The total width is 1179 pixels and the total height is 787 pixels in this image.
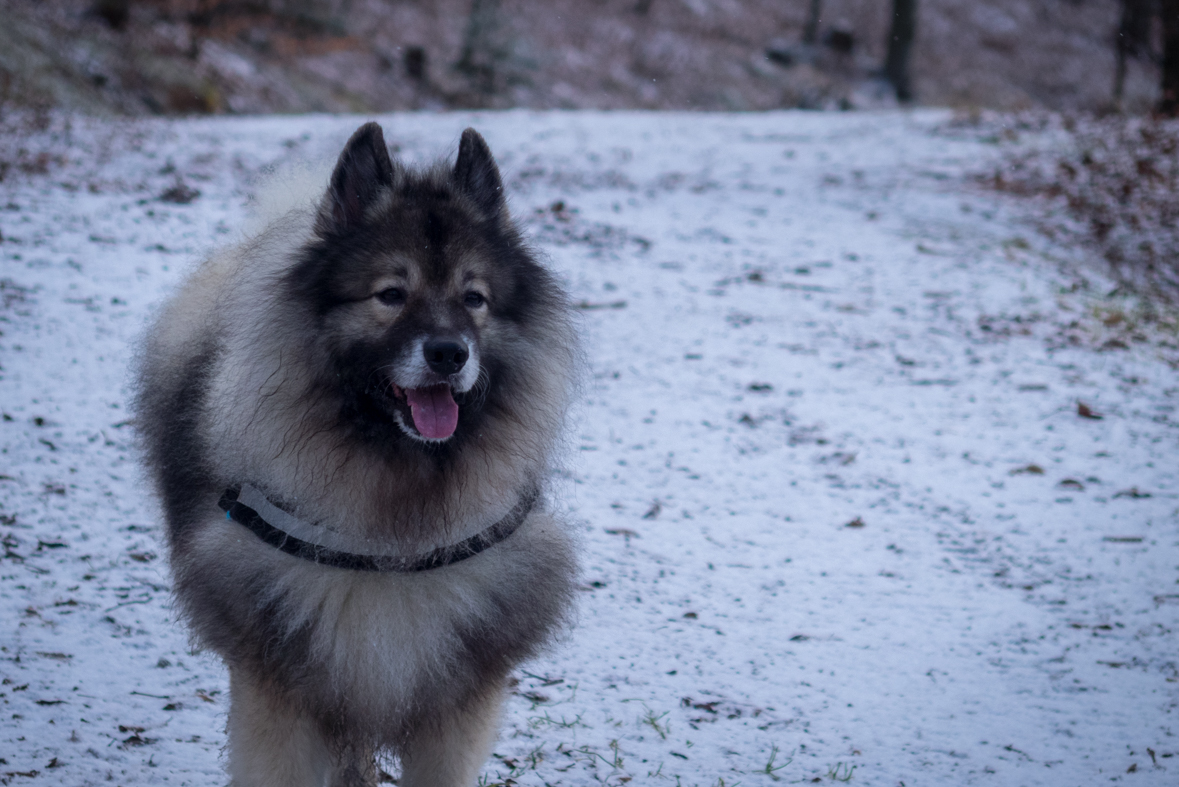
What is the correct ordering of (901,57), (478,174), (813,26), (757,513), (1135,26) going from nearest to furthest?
(478,174), (757,513), (1135,26), (901,57), (813,26)

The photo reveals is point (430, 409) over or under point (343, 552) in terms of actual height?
over

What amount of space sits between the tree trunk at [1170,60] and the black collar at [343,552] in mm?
12788

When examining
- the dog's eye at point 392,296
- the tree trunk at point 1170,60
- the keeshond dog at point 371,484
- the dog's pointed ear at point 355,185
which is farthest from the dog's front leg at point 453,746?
the tree trunk at point 1170,60

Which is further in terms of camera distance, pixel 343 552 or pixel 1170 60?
pixel 1170 60

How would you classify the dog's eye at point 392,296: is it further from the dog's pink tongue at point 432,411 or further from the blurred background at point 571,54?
the blurred background at point 571,54

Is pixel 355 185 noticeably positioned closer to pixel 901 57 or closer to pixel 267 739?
pixel 267 739

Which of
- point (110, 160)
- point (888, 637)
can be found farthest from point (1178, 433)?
point (110, 160)

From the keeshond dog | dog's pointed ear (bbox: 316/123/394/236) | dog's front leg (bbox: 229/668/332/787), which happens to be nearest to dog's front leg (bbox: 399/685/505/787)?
the keeshond dog

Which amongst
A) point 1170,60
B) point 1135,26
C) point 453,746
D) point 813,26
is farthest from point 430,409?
point 813,26

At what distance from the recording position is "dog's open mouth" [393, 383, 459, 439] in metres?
2.22

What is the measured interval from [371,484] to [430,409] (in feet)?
0.80

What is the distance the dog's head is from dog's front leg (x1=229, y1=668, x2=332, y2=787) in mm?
679

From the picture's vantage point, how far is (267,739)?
7.41ft

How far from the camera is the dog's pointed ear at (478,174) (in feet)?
8.12
